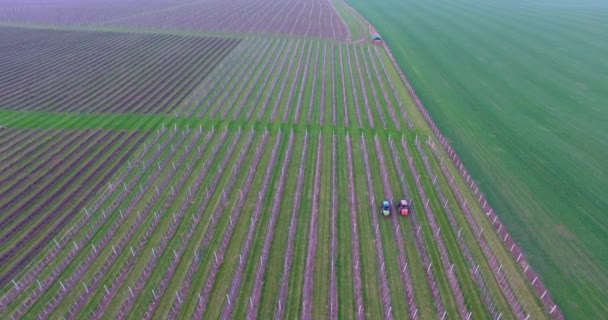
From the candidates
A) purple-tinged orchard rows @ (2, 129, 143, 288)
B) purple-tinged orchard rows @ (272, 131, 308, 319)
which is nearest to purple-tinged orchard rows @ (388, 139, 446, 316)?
purple-tinged orchard rows @ (272, 131, 308, 319)

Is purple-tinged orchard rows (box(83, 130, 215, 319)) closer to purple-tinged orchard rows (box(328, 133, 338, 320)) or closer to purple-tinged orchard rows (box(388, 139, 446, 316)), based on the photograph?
purple-tinged orchard rows (box(328, 133, 338, 320))

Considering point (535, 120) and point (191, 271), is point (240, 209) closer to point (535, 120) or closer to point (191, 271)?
point (191, 271)

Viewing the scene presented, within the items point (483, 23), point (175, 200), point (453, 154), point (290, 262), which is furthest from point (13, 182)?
point (483, 23)

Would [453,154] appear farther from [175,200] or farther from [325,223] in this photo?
[175,200]

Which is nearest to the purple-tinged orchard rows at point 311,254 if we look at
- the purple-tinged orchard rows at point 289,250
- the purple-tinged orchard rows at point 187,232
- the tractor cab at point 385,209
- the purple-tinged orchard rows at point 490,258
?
the purple-tinged orchard rows at point 289,250

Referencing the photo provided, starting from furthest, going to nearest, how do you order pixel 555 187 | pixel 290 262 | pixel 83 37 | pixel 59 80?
pixel 83 37, pixel 59 80, pixel 555 187, pixel 290 262
